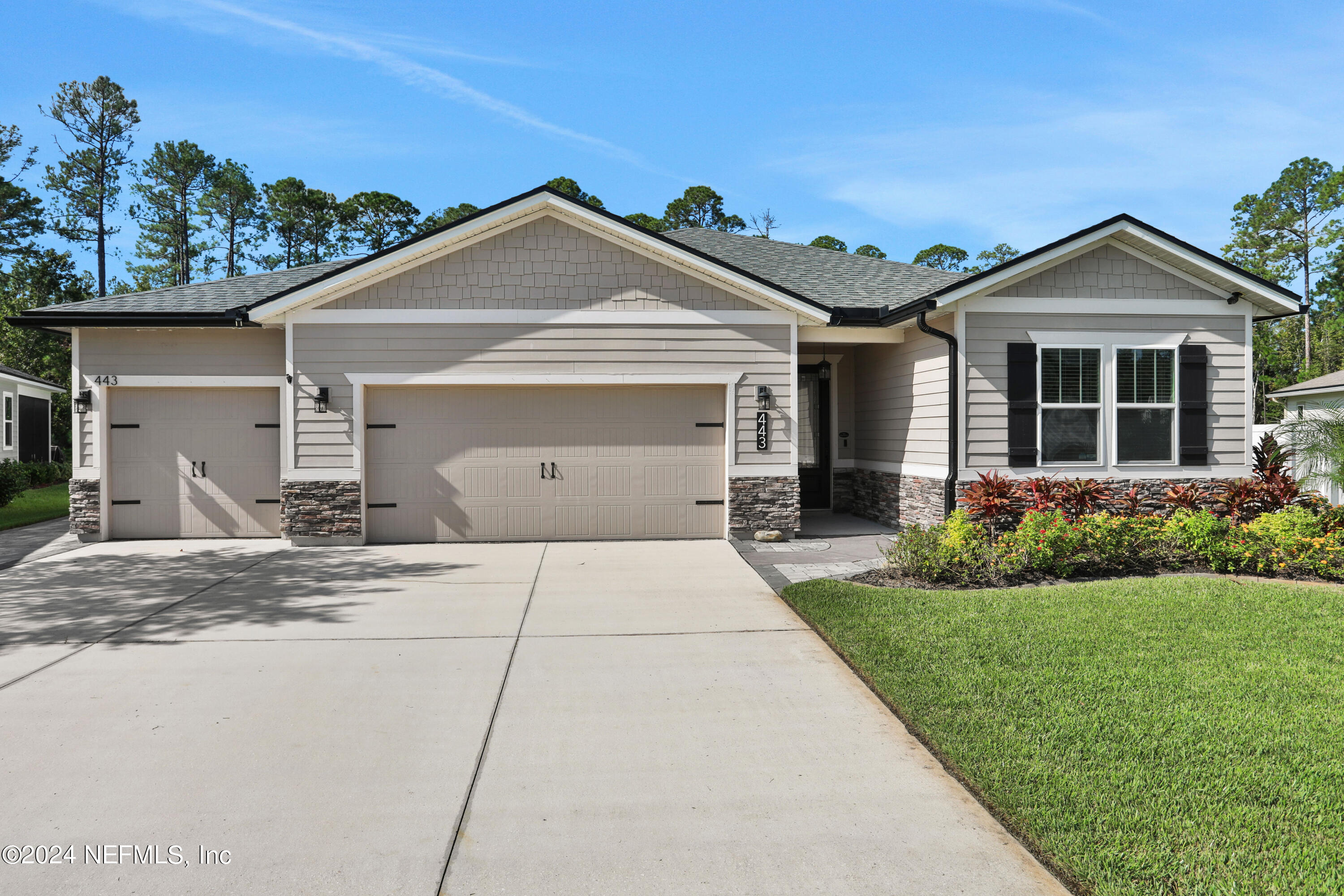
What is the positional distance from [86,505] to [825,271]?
11.1m

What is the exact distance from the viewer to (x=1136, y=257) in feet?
31.3

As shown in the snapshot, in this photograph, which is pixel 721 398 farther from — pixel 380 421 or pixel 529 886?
pixel 529 886

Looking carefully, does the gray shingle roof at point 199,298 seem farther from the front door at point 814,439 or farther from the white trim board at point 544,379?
the front door at point 814,439

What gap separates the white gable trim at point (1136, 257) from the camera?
9.12 metres

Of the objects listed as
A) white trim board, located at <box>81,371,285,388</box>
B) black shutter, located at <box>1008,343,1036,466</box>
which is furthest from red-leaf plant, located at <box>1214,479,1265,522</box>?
white trim board, located at <box>81,371,285,388</box>

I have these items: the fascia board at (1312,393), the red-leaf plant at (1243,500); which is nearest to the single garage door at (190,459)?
the red-leaf plant at (1243,500)

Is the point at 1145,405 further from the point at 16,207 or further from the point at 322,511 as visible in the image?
the point at 16,207

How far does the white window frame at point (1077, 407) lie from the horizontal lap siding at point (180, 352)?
9643 millimetres

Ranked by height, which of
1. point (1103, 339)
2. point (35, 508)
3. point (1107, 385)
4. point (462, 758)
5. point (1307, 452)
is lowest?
point (462, 758)

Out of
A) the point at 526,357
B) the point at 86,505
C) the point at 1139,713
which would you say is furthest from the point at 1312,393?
the point at 86,505

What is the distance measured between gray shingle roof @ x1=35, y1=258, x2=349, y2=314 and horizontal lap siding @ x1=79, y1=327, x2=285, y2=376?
278 mm

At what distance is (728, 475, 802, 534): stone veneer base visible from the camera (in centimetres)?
989

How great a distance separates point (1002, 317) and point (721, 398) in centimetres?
359

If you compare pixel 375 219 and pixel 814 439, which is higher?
pixel 375 219
